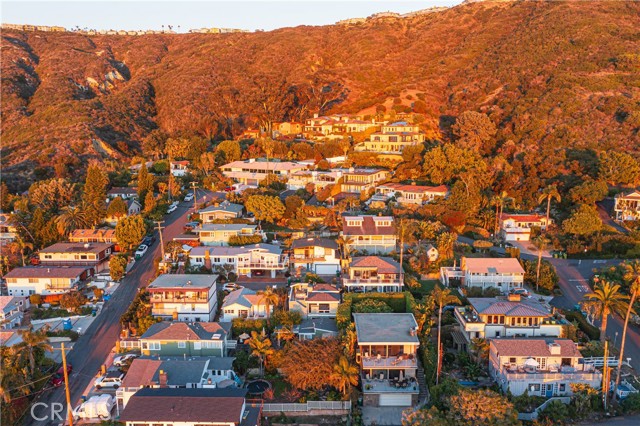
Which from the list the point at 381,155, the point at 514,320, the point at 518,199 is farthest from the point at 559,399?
the point at 381,155

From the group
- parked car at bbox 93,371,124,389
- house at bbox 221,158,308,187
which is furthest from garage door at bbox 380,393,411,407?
house at bbox 221,158,308,187

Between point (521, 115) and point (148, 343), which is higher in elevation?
point (521, 115)

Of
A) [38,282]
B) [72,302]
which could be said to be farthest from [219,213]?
[72,302]

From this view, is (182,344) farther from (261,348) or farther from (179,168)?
A: (179,168)

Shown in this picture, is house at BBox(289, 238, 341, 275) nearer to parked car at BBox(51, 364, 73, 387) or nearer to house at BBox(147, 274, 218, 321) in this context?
house at BBox(147, 274, 218, 321)

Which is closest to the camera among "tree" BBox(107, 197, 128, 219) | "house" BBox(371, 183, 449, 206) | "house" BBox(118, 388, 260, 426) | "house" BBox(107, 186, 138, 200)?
"house" BBox(118, 388, 260, 426)

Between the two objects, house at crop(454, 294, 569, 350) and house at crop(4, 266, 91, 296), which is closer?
house at crop(454, 294, 569, 350)

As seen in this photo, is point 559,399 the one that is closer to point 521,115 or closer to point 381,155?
point 381,155
